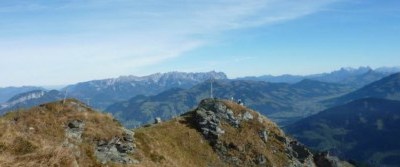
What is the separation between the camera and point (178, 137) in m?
71.4

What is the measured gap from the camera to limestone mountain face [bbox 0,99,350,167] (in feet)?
163

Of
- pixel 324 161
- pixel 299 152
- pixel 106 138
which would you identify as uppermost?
pixel 106 138

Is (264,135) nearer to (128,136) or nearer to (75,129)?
(128,136)

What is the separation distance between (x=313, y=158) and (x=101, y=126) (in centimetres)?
5312

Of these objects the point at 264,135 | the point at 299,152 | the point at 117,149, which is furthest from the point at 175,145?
the point at 299,152

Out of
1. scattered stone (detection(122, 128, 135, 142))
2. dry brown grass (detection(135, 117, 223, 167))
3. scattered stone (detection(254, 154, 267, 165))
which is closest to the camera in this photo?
scattered stone (detection(122, 128, 135, 142))

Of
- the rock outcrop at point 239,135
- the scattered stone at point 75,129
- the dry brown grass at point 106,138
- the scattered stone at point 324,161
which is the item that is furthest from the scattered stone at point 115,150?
the scattered stone at point 324,161

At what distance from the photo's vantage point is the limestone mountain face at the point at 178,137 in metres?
49.8

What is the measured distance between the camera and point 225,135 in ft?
252

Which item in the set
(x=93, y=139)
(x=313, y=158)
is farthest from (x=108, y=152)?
(x=313, y=158)

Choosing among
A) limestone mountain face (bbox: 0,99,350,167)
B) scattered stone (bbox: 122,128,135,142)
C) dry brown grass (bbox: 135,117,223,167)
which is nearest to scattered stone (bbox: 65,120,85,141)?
limestone mountain face (bbox: 0,99,350,167)

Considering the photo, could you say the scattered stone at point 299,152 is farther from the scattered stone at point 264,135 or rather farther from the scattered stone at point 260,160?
the scattered stone at point 260,160

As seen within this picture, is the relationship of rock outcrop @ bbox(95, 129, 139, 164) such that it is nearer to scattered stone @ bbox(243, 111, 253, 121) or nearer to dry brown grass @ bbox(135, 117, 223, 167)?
dry brown grass @ bbox(135, 117, 223, 167)

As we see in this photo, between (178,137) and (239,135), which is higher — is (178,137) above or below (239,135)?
above
